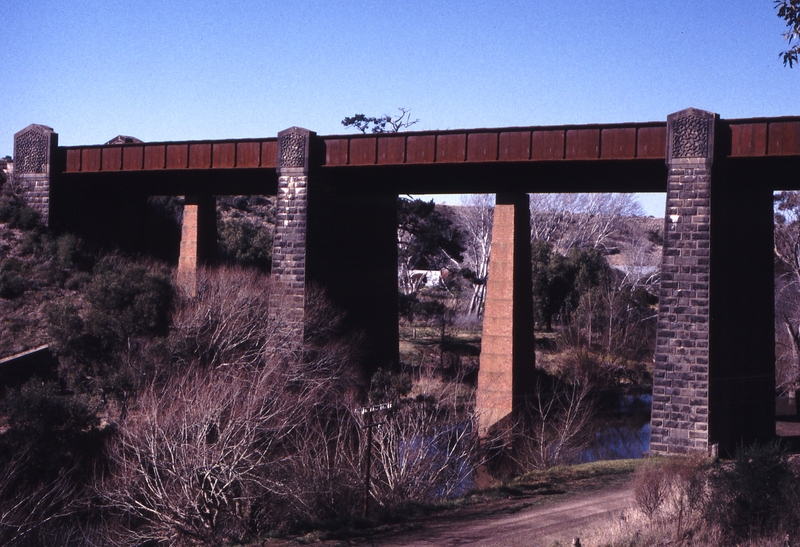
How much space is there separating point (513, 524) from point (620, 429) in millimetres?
19200

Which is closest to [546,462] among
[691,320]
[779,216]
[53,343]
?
[691,320]

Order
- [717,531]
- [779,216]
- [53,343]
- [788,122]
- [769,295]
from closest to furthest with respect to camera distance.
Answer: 1. [717,531]
2. [788,122]
3. [769,295]
4. [53,343]
5. [779,216]

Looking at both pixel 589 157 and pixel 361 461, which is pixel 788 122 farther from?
pixel 361 461

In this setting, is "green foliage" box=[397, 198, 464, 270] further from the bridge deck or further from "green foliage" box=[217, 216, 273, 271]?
the bridge deck

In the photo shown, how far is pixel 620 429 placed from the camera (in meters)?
33.0

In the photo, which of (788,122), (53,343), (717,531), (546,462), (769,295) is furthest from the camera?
(53,343)

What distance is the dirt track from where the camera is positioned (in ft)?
45.6

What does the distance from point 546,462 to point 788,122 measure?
36.4ft

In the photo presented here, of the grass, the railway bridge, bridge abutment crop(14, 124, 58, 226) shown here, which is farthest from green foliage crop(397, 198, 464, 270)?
the grass

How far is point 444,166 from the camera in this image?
2677cm

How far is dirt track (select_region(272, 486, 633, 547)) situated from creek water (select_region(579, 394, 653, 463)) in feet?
31.0

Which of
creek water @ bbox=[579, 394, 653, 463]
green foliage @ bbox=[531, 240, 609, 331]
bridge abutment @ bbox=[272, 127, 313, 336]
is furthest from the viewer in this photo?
green foliage @ bbox=[531, 240, 609, 331]

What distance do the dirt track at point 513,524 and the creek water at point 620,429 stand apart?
944 centimetres

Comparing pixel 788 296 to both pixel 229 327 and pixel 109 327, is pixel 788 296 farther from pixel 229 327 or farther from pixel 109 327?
pixel 109 327
